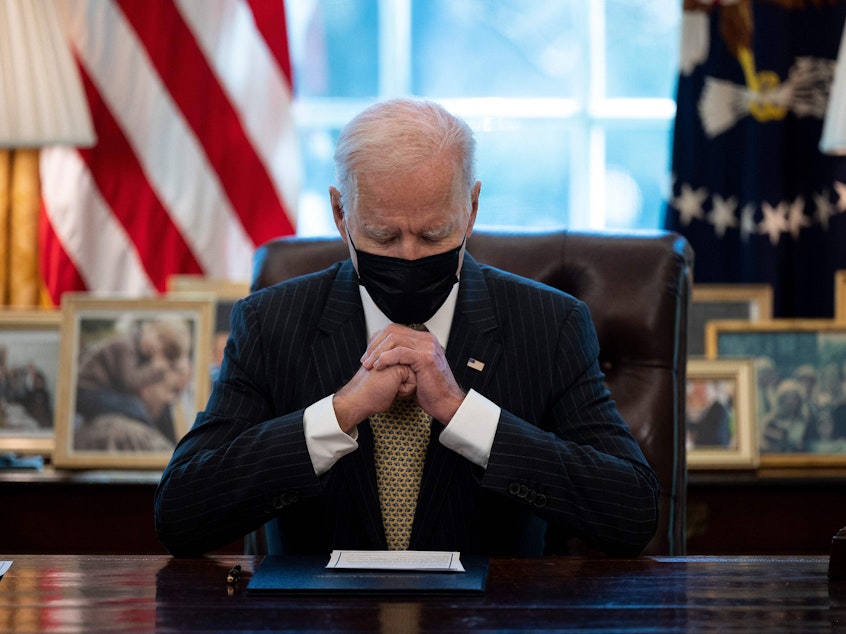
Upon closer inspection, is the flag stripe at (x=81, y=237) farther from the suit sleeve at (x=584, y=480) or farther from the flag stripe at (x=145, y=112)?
the suit sleeve at (x=584, y=480)

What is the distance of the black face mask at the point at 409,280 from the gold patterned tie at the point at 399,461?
0.18 meters

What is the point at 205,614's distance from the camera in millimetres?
1479

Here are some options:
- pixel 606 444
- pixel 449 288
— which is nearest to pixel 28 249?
pixel 449 288

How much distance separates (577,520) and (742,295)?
180 centimetres

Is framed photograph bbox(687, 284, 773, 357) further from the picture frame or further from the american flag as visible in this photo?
the american flag

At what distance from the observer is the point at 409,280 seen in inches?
82.0

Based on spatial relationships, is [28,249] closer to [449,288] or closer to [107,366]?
[107,366]

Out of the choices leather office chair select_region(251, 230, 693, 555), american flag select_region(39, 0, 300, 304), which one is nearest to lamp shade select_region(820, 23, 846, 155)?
leather office chair select_region(251, 230, 693, 555)

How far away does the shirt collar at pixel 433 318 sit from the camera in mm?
2240

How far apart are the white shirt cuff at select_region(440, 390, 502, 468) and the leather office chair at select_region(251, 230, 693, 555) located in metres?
0.52

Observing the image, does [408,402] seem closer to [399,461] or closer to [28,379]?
[399,461]

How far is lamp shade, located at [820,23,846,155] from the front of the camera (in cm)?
333

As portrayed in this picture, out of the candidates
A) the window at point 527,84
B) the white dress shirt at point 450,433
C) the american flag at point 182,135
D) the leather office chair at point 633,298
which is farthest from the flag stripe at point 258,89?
the white dress shirt at point 450,433

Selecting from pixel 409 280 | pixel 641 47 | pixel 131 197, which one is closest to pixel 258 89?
pixel 131 197
